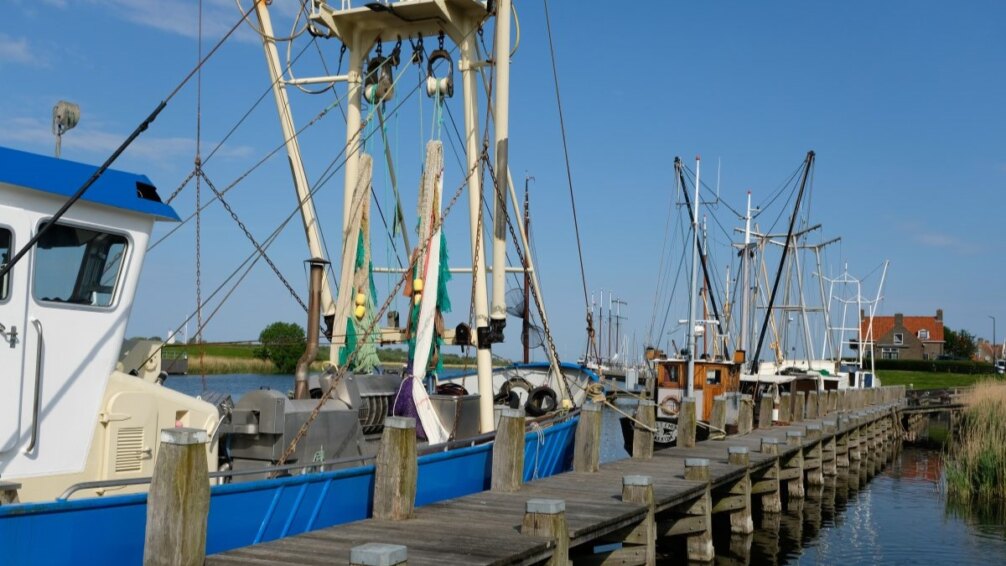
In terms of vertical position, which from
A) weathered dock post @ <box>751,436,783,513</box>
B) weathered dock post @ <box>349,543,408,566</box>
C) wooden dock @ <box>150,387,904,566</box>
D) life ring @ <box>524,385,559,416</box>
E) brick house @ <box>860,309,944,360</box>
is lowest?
weathered dock post @ <box>751,436,783,513</box>

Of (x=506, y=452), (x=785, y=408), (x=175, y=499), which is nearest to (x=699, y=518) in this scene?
(x=506, y=452)

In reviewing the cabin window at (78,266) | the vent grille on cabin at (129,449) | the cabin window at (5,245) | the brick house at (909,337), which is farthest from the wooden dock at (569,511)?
the brick house at (909,337)

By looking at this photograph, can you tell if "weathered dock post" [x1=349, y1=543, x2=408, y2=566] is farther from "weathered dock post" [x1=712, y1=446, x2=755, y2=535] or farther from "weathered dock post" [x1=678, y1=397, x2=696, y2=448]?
"weathered dock post" [x1=678, y1=397, x2=696, y2=448]

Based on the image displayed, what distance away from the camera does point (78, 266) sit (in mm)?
8945

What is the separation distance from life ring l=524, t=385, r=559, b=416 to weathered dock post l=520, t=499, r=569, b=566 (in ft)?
28.0

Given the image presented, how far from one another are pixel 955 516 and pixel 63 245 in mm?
21203

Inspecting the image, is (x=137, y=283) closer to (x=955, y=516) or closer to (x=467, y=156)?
(x=467, y=156)

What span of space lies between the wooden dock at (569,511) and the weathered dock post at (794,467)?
0.11 metres

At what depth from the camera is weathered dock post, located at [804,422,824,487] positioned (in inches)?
1074

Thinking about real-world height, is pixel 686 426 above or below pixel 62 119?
below

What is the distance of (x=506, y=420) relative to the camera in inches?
520

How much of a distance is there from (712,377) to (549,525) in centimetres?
1992

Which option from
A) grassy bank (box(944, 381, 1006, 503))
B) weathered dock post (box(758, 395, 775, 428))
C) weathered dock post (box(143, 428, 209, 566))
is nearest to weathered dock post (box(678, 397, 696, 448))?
weathered dock post (box(758, 395, 775, 428))

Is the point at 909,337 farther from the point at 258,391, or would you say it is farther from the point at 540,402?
the point at 258,391
